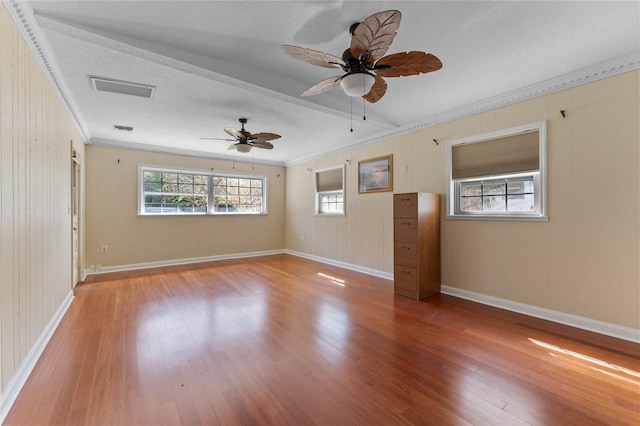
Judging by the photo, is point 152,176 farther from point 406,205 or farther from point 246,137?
point 406,205

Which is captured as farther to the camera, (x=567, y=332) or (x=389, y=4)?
(x=567, y=332)

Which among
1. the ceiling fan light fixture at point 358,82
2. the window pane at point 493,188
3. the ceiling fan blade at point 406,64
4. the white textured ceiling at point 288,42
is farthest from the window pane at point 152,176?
the window pane at point 493,188

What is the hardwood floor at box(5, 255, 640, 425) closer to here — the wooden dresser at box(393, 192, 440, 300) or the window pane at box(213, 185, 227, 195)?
the wooden dresser at box(393, 192, 440, 300)

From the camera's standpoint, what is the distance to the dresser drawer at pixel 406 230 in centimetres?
366

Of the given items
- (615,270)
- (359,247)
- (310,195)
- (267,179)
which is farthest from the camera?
(267,179)

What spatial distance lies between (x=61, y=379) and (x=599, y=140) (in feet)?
16.2

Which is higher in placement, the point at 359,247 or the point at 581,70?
the point at 581,70

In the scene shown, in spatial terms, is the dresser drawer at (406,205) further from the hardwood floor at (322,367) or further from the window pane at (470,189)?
the hardwood floor at (322,367)

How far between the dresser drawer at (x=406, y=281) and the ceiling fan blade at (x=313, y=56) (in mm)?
2710

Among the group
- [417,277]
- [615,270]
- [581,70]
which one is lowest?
[417,277]

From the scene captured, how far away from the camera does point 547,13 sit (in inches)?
78.6

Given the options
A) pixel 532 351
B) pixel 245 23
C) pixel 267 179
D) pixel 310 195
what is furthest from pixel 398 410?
pixel 267 179

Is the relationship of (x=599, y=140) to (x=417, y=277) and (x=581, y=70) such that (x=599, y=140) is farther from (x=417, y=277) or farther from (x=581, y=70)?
(x=417, y=277)

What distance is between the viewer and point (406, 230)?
377 centimetres
